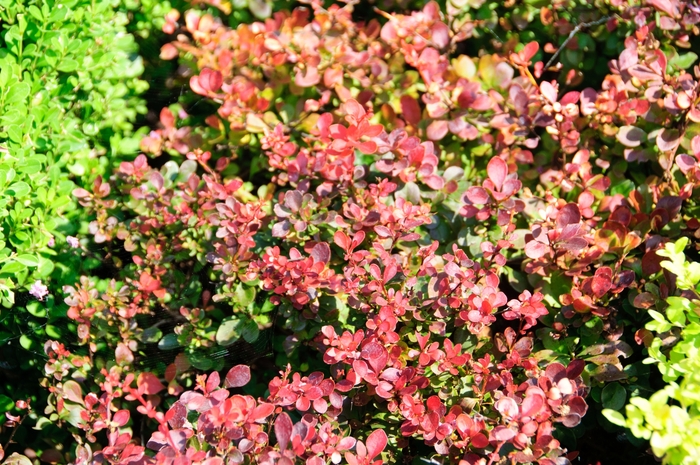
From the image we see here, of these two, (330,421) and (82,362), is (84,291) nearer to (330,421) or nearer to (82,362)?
(82,362)

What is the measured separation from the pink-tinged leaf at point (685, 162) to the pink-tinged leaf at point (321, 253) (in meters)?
0.94

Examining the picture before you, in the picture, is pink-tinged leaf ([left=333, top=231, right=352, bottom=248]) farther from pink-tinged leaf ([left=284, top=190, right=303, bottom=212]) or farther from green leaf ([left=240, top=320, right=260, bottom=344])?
green leaf ([left=240, top=320, right=260, bottom=344])

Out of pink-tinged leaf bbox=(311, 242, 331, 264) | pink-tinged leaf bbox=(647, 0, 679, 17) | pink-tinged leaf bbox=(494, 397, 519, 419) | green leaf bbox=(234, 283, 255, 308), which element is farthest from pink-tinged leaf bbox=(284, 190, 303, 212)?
pink-tinged leaf bbox=(647, 0, 679, 17)

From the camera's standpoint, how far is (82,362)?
1847 millimetres

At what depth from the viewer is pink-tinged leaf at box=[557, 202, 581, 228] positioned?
63.7 inches

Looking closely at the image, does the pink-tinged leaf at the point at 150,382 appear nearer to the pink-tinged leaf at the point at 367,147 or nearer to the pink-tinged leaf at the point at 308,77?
the pink-tinged leaf at the point at 367,147

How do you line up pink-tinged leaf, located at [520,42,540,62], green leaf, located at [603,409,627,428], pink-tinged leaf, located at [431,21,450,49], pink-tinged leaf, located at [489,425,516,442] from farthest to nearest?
pink-tinged leaf, located at [431,21,450,49] → pink-tinged leaf, located at [520,42,540,62] → pink-tinged leaf, located at [489,425,516,442] → green leaf, located at [603,409,627,428]

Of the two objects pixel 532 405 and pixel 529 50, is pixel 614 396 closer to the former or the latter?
pixel 532 405

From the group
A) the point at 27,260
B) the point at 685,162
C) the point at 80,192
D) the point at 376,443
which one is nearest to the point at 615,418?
the point at 376,443

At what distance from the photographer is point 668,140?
179 cm

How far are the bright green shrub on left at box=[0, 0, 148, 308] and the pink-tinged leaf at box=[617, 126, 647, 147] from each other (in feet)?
5.01

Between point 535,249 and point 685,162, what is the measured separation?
0.48 m

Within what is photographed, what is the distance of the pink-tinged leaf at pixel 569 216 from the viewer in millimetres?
1617

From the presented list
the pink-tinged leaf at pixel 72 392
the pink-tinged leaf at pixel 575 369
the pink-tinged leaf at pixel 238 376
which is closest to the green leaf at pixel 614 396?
the pink-tinged leaf at pixel 575 369
